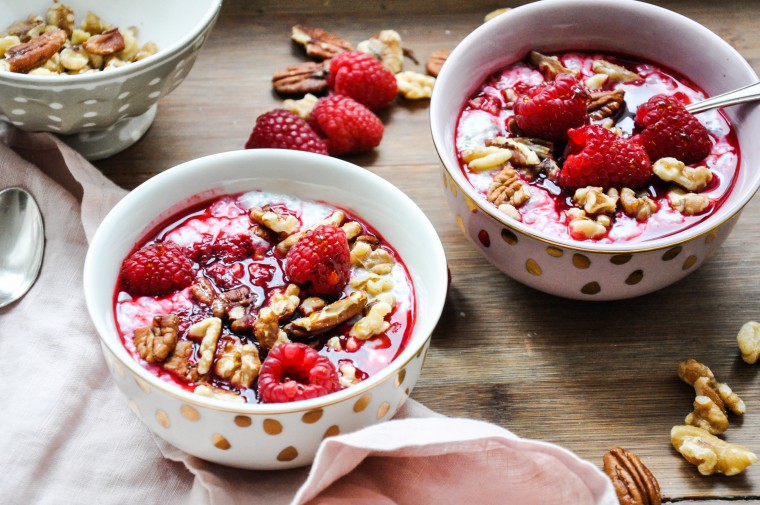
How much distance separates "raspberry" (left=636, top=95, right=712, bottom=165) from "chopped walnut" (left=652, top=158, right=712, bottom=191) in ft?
0.10

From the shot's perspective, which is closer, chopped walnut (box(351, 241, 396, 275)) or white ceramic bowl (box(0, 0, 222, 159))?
chopped walnut (box(351, 241, 396, 275))

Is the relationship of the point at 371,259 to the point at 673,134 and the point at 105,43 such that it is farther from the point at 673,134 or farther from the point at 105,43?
the point at 105,43

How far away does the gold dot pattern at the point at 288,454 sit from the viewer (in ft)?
3.96

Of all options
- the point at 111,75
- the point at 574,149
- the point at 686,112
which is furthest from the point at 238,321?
the point at 686,112

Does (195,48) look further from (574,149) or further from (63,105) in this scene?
(574,149)

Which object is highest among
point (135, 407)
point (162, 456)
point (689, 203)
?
point (689, 203)

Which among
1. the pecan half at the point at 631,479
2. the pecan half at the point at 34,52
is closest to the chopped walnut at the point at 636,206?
the pecan half at the point at 631,479

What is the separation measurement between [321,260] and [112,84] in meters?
0.50

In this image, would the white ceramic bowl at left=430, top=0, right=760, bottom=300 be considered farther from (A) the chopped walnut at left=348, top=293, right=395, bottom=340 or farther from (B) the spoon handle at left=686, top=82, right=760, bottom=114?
(A) the chopped walnut at left=348, top=293, right=395, bottom=340

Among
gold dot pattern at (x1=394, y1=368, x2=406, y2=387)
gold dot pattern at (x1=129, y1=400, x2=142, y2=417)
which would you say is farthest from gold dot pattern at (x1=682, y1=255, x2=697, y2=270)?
gold dot pattern at (x1=129, y1=400, x2=142, y2=417)

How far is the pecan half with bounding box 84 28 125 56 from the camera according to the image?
66.6 inches

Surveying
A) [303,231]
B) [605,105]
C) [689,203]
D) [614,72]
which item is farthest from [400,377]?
[614,72]

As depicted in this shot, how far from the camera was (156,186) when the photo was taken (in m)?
1.38

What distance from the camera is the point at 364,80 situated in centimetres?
178
